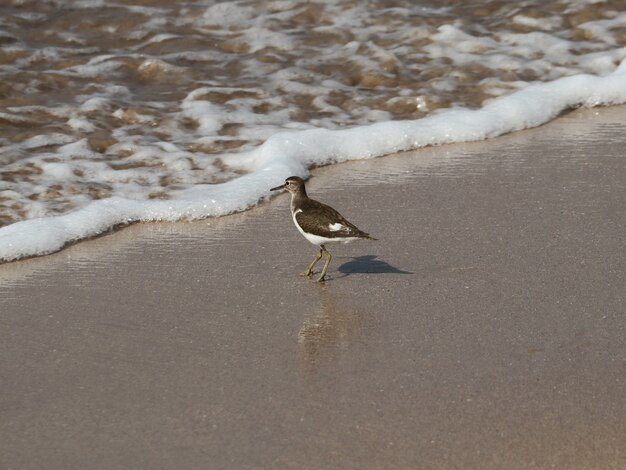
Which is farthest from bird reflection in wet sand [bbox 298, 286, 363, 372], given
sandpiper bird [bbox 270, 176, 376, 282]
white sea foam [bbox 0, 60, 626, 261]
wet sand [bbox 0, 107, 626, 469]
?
white sea foam [bbox 0, 60, 626, 261]

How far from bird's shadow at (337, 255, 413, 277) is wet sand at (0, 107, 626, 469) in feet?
0.08

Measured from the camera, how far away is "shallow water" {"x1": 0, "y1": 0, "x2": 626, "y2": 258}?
7.16m

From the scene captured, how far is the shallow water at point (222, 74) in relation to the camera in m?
7.16

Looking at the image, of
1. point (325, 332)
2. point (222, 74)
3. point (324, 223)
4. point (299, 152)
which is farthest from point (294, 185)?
point (222, 74)

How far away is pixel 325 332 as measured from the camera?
15.4ft

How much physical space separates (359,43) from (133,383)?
6246 millimetres

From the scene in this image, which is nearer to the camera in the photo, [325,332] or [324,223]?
[325,332]

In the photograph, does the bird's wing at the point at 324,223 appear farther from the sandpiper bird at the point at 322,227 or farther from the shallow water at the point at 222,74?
the shallow water at the point at 222,74

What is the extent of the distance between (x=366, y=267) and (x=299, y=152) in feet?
6.40

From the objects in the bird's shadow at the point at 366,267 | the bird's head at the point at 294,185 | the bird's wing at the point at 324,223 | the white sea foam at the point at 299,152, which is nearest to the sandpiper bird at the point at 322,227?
the bird's wing at the point at 324,223

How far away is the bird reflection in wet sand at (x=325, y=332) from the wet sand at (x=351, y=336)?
12 millimetres

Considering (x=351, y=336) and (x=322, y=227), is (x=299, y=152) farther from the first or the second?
(x=351, y=336)

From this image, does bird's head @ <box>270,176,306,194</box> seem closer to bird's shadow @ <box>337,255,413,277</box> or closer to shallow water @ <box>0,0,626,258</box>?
bird's shadow @ <box>337,255,413,277</box>

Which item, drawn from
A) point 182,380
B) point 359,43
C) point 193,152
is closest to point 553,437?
point 182,380
